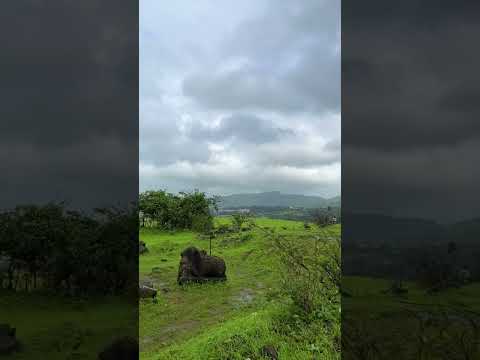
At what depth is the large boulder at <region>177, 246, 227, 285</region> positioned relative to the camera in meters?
5.44

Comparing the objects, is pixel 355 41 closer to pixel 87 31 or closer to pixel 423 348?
pixel 87 31

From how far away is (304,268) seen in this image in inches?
145

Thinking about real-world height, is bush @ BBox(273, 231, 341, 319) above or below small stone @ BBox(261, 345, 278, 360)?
above

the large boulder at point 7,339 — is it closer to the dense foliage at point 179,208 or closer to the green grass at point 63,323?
the green grass at point 63,323

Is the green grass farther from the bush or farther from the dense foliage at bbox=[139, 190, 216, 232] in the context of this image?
the dense foliage at bbox=[139, 190, 216, 232]

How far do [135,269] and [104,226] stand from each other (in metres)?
0.30

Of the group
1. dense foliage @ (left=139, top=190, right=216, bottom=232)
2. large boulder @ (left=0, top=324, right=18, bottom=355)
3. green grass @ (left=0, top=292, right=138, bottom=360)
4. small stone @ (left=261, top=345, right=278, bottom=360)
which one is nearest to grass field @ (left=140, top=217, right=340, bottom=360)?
small stone @ (left=261, top=345, right=278, bottom=360)

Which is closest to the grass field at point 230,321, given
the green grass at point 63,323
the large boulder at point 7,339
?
the green grass at point 63,323

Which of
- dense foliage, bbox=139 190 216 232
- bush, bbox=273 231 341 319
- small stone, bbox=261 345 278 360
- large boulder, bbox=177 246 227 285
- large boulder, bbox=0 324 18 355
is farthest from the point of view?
dense foliage, bbox=139 190 216 232

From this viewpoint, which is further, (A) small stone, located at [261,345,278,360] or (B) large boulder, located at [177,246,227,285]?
(B) large boulder, located at [177,246,227,285]

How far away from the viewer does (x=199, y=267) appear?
217 inches

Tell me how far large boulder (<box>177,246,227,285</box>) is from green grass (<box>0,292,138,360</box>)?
3.52 meters

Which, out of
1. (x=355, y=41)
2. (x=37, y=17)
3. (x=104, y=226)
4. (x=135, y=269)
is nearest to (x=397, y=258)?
(x=355, y=41)

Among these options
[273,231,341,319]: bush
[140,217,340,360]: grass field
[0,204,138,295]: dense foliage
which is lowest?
[140,217,340,360]: grass field
